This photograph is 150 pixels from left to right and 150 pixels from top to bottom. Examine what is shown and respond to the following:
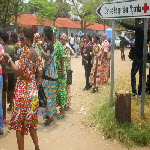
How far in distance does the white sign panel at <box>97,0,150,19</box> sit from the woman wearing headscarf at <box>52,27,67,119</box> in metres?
1.22

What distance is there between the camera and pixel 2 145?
12.8 feet

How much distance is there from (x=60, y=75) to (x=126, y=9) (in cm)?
204

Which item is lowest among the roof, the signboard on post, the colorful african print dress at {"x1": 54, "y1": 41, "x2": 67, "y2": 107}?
the colorful african print dress at {"x1": 54, "y1": 41, "x2": 67, "y2": 107}

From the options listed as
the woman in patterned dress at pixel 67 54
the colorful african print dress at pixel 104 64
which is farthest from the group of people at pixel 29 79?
the colorful african print dress at pixel 104 64

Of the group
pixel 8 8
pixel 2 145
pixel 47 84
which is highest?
pixel 8 8

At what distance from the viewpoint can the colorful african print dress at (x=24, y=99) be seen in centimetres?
319

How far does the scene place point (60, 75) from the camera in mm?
5211

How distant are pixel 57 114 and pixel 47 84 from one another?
3.69 feet

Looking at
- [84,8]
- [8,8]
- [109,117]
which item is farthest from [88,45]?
[84,8]

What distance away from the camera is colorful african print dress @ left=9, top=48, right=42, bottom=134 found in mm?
3193

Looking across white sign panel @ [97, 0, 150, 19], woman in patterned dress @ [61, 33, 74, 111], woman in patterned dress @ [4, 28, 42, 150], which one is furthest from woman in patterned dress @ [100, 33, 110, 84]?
woman in patterned dress @ [4, 28, 42, 150]

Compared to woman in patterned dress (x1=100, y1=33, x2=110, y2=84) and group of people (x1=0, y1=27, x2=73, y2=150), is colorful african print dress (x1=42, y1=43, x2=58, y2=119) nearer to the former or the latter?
group of people (x1=0, y1=27, x2=73, y2=150)

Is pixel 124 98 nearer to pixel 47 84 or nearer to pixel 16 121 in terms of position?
pixel 47 84

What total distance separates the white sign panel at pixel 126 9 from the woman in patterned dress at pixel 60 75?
1.22m
